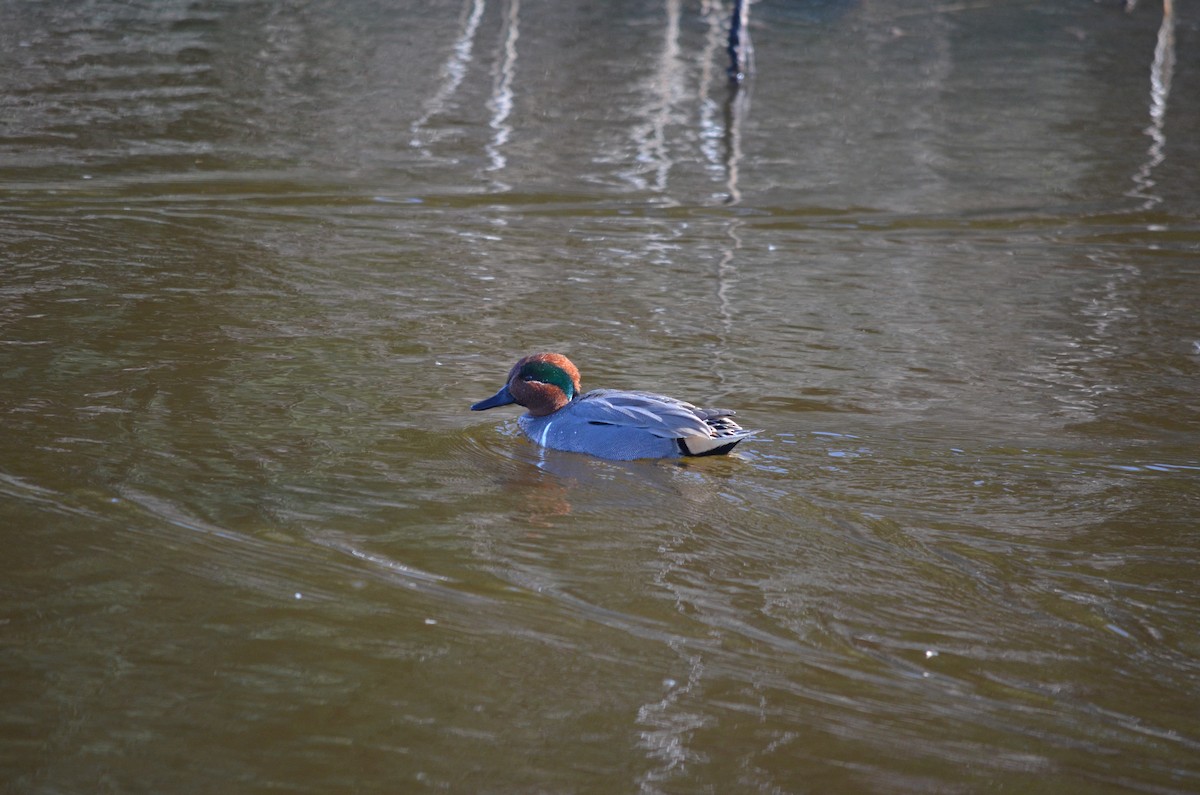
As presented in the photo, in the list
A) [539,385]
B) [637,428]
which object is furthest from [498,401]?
[637,428]

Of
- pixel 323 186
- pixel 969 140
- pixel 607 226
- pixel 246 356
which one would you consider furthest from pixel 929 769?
pixel 969 140

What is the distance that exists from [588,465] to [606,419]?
0.23 metres

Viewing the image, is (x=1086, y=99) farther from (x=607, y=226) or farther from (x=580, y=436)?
(x=580, y=436)

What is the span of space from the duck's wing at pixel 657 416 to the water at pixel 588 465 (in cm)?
21

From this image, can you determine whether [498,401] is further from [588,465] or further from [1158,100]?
[1158,100]

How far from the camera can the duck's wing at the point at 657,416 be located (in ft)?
20.5

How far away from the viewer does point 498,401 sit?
6.73 m

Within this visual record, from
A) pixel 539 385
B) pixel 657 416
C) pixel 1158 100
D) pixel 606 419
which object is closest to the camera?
pixel 657 416

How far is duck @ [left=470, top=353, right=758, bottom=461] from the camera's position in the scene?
20.5 feet

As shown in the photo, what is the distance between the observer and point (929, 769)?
13.0 ft

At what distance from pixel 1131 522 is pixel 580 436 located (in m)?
2.43

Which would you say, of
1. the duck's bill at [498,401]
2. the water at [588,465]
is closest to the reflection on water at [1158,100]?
the water at [588,465]

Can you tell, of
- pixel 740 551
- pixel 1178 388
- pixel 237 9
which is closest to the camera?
pixel 740 551

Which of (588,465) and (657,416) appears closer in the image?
(657,416)
